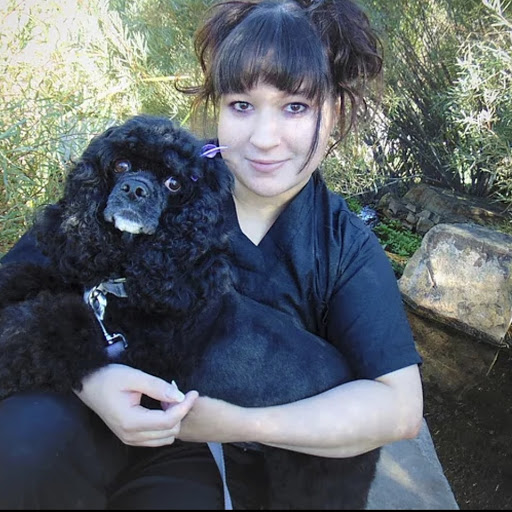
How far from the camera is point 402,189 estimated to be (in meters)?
4.36

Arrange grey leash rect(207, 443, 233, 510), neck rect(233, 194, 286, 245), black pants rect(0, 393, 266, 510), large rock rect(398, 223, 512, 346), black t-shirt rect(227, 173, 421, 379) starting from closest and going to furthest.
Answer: black pants rect(0, 393, 266, 510) < grey leash rect(207, 443, 233, 510) < black t-shirt rect(227, 173, 421, 379) < neck rect(233, 194, 286, 245) < large rock rect(398, 223, 512, 346)

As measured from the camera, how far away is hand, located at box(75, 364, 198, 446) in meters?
1.01

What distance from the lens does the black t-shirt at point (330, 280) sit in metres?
1.24

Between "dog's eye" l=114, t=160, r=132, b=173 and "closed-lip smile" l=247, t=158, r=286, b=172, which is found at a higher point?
"dog's eye" l=114, t=160, r=132, b=173

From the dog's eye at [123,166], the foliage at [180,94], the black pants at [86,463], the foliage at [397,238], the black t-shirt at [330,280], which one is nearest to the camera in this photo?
the black pants at [86,463]

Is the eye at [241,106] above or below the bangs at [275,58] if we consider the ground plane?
below

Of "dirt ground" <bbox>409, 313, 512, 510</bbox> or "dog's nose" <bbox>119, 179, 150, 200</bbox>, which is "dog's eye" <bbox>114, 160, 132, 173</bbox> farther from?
"dirt ground" <bbox>409, 313, 512, 510</bbox>

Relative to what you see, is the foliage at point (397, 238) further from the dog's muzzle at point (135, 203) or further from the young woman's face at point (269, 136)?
the dog's muzzle at point (135, 203)

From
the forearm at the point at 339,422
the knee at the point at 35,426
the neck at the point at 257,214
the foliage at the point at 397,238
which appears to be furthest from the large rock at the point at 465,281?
the knee at the point at 35,426

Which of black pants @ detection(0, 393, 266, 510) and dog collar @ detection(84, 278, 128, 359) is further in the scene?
dog collar @ detection(84, 278, 128, 359)

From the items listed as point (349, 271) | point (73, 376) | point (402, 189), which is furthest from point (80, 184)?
point (402, 189)

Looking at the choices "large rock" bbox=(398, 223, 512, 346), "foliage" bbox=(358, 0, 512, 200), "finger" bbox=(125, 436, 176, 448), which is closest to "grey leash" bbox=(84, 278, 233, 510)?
"finger" bbox=(125, 436, 176, 448)

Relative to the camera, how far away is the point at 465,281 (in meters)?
2.83

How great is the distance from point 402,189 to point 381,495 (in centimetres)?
389
